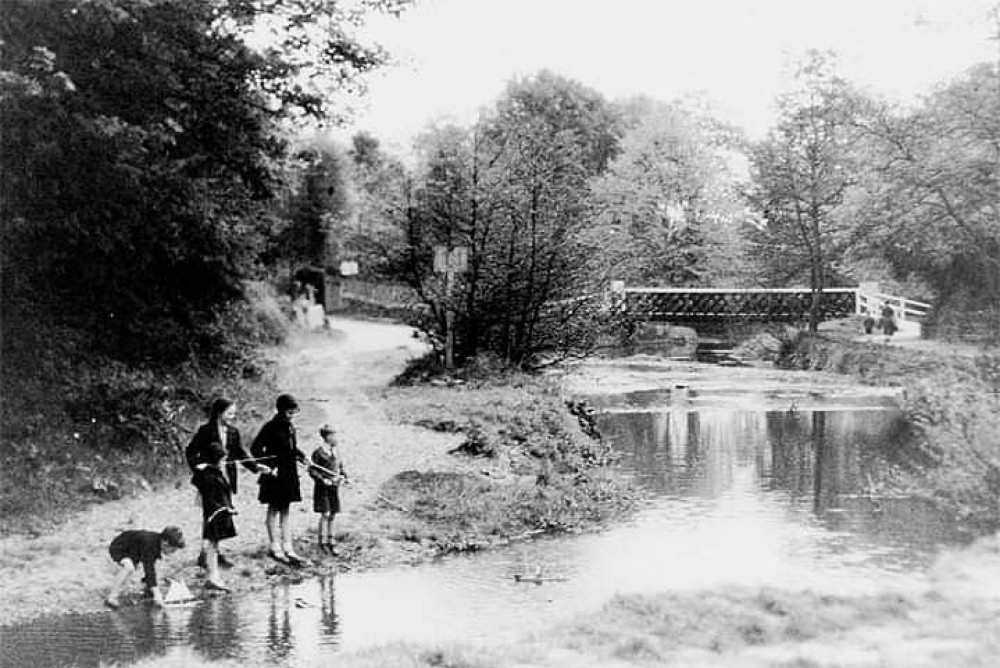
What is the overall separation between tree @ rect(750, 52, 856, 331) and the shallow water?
2021 centimetres

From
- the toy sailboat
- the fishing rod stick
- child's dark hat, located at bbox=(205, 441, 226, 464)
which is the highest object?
child's dark hat, located at bbox=(205, 441, 226, 464)

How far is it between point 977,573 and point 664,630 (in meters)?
4.10

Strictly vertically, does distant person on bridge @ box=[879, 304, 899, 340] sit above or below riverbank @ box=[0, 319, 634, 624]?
above

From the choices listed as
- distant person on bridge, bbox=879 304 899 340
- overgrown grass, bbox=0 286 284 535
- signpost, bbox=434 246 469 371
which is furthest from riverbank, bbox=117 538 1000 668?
distant person on bridge, bbox=879 304 899 340

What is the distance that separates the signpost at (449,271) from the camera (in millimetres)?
22719

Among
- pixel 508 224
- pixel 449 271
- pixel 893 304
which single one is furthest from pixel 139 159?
pixel 893 304

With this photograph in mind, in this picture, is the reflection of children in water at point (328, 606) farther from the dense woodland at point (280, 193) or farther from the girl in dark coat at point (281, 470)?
the dense woodland at point (280, 193)

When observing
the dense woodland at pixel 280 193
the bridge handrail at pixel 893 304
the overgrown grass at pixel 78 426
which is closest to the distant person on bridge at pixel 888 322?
the bridge handrail at pixel 893 304

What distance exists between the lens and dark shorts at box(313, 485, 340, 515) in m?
11.6

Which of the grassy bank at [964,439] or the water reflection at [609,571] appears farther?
the grassy bank at [964,439]

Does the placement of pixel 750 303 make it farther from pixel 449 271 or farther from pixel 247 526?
pixel 247 526

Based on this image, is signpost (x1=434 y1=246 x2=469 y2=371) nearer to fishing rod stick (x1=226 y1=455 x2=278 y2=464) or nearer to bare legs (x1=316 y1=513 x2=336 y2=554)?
bare legs (x1=316 y1=513 x2=336 y2=554)

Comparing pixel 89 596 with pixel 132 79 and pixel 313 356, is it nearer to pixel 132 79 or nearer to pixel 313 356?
pixel 132 79

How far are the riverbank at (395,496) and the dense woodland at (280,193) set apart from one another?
205cm
